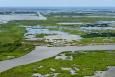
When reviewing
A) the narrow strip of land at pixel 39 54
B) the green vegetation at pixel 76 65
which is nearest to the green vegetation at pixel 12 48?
the narrow strip of land at pixel 39 54

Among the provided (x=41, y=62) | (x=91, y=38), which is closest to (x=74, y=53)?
(x=41, y=62)

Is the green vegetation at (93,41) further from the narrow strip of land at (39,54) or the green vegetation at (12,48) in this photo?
the green vegetation at (12,48)

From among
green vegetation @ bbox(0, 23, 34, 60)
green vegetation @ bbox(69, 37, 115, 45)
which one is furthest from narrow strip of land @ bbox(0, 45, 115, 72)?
green vegetation @ bbox(69, 37, 115, 45)

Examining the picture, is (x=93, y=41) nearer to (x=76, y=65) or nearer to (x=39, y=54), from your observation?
(x=39, y=54)

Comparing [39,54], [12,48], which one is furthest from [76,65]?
[12,48]

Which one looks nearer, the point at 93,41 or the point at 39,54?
the point at 39,54

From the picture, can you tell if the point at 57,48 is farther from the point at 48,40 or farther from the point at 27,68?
the point at 27,68
